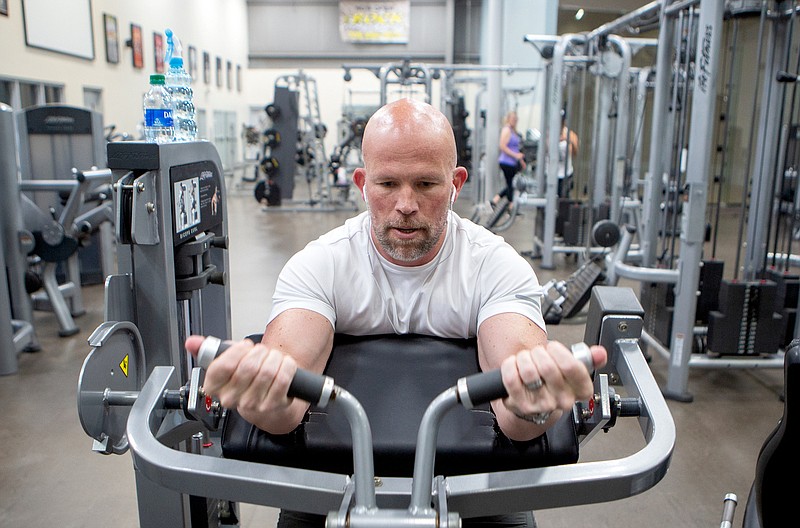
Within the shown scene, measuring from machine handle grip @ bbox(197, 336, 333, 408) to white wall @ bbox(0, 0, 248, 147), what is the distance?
5665 millimetres

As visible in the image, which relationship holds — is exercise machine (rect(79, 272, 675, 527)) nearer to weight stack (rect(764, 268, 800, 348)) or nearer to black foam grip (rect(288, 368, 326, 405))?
black foam grip (rect(288, 368, 326, 405))

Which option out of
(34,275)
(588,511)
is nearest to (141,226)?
(588,511)

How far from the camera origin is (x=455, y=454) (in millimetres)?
1021

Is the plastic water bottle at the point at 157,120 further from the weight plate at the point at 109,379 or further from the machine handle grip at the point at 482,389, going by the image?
the machine handle grip at the point at 482,389

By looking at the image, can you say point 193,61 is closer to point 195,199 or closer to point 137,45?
point 137,45

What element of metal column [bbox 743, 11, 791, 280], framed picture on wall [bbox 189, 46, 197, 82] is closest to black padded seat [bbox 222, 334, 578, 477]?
metal column [bbox 743, 11, 791, 280]

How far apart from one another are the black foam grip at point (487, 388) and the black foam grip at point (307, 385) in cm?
17

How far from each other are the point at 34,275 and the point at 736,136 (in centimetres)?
877

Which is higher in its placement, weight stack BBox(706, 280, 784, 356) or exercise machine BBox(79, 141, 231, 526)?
exercise machine BBox(79, 141, 231, 526)

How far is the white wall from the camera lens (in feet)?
18.4

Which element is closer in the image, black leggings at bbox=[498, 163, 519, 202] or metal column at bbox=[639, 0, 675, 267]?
metal column at bbox=[639, 0, 675, 267]

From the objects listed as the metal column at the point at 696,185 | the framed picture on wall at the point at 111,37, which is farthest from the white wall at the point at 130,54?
the metal column at the point at 696,185

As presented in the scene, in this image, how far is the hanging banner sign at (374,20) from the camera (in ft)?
44.2

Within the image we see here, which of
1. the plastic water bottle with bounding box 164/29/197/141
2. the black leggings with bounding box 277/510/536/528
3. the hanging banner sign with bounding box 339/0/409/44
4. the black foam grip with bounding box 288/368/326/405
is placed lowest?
the black leggings with bounding box 277/510/536/528
